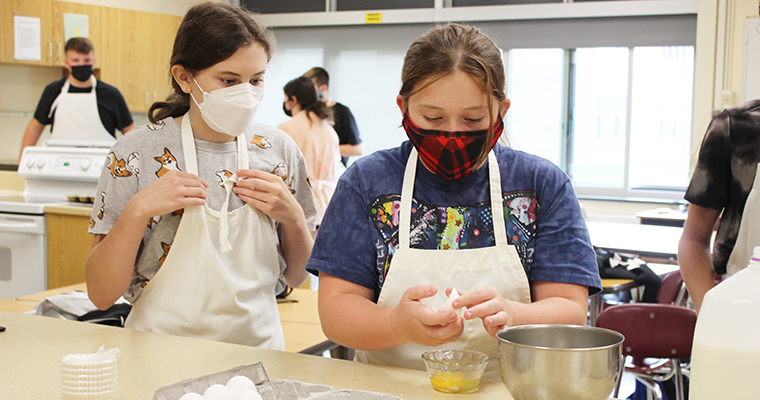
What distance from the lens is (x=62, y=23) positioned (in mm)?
5457

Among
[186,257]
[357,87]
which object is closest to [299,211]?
[186,257]

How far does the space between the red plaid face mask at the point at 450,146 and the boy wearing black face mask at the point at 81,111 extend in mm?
3919

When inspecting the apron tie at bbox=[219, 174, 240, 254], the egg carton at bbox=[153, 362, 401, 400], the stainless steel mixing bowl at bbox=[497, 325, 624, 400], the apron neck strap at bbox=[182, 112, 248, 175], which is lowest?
the egg carton at bbox=[153, 362, 401, 400]

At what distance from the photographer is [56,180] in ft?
12.4

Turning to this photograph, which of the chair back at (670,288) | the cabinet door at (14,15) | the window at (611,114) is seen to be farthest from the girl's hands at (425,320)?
the cabinet door at (14,15)

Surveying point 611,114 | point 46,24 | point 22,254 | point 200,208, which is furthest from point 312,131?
point 611,114

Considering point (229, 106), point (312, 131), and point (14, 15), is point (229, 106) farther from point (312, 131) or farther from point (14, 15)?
point (14, 15)

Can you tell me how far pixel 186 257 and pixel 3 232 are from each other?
8.42ft

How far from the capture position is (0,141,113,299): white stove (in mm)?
3430

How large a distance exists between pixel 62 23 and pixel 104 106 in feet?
4.41

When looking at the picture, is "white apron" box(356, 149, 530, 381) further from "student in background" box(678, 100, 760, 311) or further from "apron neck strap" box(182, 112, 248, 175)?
"student in background" box(678, 100, 760, 311)

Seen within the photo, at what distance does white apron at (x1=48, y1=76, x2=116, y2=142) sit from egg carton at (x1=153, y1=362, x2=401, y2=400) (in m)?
4.12

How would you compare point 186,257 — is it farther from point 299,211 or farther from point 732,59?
point 732,59

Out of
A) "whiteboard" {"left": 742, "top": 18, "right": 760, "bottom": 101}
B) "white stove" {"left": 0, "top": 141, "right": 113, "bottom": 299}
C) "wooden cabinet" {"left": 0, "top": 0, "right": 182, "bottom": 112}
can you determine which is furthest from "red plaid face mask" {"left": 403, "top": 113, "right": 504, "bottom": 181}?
"whiteboard" {"left": 742, "top": 18, "right": 760, "bottom": 101}
